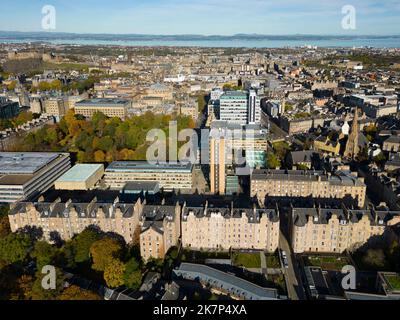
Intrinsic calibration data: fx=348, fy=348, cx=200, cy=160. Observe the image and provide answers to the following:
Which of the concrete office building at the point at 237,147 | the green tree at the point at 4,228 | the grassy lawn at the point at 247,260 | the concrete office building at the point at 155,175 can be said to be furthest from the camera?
the concrete office building at the point at 155,175

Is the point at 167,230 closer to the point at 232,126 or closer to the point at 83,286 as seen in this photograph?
the point at 83,286

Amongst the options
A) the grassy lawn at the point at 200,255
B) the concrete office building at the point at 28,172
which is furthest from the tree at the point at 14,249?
the grassy lawn at the point at 200,255

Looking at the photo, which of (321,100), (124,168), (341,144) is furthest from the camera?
(321,100)

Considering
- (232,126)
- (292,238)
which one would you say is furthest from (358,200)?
(232,126)

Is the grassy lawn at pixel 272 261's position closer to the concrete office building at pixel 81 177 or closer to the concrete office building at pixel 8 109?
the concrete office building at pixel 81 177

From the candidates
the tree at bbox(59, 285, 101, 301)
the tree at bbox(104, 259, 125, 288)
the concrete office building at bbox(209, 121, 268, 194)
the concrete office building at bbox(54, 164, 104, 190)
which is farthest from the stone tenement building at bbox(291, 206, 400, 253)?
the concrete office building at bbox(54, 164, 104, 190)

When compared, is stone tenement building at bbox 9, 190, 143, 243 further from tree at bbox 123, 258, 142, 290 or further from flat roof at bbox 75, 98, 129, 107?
flat roof at bbox 75, 98, 129, 107

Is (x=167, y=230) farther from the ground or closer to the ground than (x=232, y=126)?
closer to the ground
